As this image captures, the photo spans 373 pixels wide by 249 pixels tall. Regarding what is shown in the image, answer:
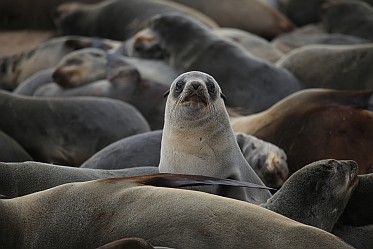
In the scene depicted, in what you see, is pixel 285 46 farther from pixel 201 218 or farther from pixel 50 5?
pixel 201 218

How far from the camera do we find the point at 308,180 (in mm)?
5102

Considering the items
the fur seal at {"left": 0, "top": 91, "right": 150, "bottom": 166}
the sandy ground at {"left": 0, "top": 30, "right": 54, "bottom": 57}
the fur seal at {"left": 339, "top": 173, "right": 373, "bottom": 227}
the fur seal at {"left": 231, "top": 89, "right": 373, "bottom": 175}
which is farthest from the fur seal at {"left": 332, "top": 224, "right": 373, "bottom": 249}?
the sandy ground at {"left": 0, "top": 30, "right": 54, "bottom": 57}

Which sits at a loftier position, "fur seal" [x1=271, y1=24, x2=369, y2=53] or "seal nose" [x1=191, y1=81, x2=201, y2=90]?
"seal nose" [x1=191, y1=81, x2=201, y2=90]

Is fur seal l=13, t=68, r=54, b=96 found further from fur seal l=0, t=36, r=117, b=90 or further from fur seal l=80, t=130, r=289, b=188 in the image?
fur seal l=80, t=130, r=289, b=188

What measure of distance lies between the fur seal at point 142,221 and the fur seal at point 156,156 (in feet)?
6.88

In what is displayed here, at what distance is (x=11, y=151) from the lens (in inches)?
311

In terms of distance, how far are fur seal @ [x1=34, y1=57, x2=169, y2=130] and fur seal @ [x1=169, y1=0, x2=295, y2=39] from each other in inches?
185

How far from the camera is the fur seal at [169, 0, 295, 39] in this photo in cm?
1429

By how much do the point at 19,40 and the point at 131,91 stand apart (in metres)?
5.39

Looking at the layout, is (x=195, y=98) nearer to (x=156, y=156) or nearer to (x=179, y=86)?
(x=179, y=86)

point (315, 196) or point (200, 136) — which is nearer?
point (315, 196)

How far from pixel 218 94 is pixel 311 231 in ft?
5.89

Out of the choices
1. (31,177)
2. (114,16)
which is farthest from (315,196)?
(114,16)

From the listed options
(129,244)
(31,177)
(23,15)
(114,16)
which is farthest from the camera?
(23,15)
